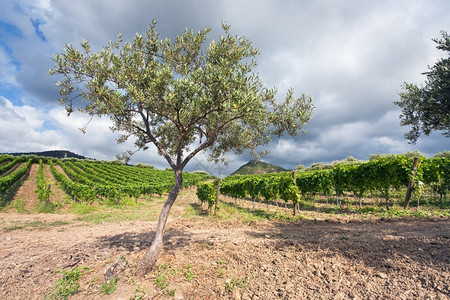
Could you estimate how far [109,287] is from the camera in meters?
6.32

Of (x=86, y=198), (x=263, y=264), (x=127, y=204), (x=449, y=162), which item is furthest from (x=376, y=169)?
(x=86, y=198)

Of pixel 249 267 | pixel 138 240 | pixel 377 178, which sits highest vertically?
pixel 377 178

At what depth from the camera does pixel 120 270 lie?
7137 millimetres

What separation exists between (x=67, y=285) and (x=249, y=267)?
553 centimetres

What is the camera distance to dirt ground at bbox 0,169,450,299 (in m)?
5.48

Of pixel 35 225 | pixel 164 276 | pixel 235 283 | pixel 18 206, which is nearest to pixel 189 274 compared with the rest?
pixel 164 276

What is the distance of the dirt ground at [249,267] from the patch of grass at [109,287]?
113mm

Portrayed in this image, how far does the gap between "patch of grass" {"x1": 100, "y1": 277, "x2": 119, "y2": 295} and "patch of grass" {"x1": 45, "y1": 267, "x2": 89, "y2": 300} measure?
31.6 inches

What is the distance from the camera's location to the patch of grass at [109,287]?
6.07m

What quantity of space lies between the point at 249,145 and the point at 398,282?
6111 mm

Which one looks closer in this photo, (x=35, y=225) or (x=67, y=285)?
(x=67, y=285)

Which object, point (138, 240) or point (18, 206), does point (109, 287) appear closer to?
point (138, 240)

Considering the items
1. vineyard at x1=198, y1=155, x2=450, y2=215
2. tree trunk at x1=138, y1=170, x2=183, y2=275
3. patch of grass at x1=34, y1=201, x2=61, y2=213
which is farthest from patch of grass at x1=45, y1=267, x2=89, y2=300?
patch of grass at x1=34, y1=201, x2=61, y2=213

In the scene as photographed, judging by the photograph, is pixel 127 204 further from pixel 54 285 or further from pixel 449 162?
pixel 449 162
